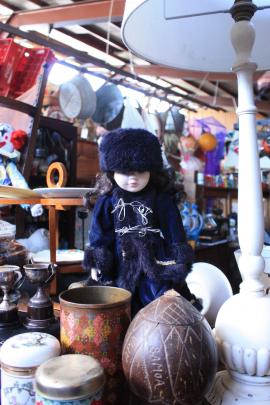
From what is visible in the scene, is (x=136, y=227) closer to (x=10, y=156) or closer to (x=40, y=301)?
(x=40, y=301)

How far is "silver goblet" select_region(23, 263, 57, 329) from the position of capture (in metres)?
0.68

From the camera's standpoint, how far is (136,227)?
34.2 inches

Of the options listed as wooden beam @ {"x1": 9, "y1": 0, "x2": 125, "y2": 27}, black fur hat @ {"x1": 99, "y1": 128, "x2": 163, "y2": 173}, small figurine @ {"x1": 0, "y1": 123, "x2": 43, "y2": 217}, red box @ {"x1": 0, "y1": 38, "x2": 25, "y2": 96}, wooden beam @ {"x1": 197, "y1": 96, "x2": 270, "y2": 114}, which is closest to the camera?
black fur hat @ {"x1": 99, "y1": 128, "x2": 163, "y2": 173}

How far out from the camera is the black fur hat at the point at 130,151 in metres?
0.82

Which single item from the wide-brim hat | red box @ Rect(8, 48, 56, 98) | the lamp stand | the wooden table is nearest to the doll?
the wooden table

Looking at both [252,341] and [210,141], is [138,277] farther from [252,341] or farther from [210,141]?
[210,141]

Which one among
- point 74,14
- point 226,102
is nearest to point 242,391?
point 74,14

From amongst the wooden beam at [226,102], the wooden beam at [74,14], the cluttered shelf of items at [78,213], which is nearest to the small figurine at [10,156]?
the cluttered shelf of items at [78,213]

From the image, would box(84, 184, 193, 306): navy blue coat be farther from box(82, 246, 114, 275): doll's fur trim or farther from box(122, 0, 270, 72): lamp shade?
box(122, 0, 270, 72): lamp shade

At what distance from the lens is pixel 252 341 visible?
50 cm

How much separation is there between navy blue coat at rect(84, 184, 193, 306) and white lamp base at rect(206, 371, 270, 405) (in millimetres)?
299

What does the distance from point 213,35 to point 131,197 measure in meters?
0.39

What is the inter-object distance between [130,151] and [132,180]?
7 centimetres

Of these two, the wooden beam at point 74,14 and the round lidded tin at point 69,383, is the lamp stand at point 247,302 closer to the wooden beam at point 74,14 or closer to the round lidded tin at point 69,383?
the round lidded tin at point 69,383
